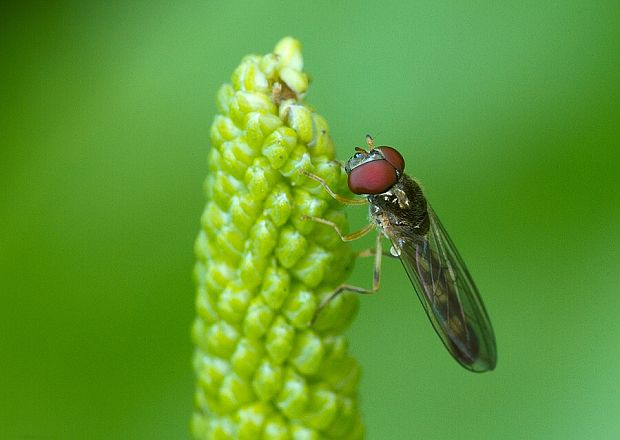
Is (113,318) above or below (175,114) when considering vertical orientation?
below

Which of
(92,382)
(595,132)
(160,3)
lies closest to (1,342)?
(92,382)

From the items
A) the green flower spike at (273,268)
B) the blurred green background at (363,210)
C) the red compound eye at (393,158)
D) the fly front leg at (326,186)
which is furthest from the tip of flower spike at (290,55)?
the blurred green background at (363,210)

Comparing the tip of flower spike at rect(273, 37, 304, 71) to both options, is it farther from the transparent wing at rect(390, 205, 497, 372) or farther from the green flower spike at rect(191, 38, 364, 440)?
the transparent wing at rect(390, 205, 497, 372)

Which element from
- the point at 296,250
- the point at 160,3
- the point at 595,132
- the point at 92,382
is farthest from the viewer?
the point at 160,3

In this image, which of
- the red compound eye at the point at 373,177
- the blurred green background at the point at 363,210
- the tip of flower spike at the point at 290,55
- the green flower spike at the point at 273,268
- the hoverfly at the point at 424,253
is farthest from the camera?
the blurred green background at the point at 363,210

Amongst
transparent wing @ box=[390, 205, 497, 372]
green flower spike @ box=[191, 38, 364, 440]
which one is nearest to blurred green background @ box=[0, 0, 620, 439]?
transparent wing @ box=[390, 205, 497, 372]

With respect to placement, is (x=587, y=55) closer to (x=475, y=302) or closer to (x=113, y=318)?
(x=475, y=302)

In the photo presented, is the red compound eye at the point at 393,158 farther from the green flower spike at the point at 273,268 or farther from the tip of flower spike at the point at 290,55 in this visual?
the tip of flower spike at the point at 290,55
